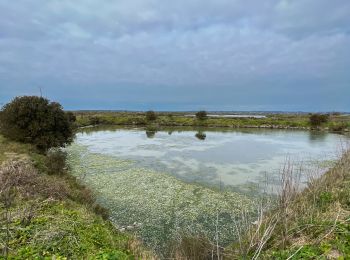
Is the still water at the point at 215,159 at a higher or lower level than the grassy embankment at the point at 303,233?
lower

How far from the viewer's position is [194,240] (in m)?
8.23

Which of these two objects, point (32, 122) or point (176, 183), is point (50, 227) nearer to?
point (176, 183)

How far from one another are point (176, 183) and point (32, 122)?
13.8m

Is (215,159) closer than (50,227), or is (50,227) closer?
(50,227)

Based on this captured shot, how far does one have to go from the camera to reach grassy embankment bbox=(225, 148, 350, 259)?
593 centimetres

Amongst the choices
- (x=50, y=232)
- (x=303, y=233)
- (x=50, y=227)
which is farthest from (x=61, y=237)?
(x=303, y=233)

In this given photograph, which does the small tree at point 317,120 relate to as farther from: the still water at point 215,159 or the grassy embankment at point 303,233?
the grassy embankment at point 303,233

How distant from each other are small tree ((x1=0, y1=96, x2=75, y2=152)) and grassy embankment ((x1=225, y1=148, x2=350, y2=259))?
2077cm

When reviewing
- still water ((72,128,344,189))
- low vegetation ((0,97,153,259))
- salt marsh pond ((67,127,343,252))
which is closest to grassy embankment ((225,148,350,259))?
salt marsh pond ((67,127,343,252))

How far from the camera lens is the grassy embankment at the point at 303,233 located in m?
5.93

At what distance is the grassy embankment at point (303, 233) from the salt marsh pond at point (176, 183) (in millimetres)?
801

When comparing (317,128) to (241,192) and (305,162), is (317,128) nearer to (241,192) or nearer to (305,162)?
(305,162)

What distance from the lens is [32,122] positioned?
79.8ft

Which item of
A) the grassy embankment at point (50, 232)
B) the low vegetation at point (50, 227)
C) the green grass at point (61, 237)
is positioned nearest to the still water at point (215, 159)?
the low vegetation at point (50, 227)
